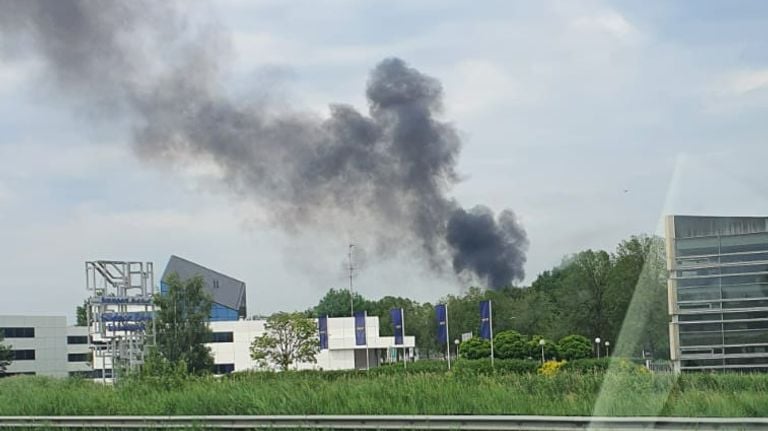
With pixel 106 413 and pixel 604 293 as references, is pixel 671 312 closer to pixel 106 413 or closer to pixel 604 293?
pixel 106 413

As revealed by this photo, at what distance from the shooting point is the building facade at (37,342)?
341ft

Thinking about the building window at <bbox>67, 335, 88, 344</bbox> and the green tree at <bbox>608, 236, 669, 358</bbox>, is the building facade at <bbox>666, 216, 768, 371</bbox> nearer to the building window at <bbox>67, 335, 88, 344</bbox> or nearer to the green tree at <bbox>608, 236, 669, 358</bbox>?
the green tree at <bbox>608, 236, 669, 358</bbox>

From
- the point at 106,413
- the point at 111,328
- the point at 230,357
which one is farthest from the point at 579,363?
the point at 230,357

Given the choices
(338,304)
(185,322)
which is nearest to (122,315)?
(185,322)

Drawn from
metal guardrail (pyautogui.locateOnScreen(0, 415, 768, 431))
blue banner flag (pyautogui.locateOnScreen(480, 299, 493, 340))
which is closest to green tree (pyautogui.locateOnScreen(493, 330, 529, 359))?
blue banner flag (pyautogui.locateOnScreen(480, 299, 493, 340))

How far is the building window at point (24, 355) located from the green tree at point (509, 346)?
55405 millimetres

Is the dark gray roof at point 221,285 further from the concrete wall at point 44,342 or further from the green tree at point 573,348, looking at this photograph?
the green tree at point 573,348

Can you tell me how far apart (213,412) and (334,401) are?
250 centimetres

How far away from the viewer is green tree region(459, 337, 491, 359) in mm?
69438

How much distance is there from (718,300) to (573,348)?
33.2 m

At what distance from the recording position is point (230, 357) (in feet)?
297

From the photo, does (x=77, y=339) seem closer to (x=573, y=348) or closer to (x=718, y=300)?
(x=573, y=348)

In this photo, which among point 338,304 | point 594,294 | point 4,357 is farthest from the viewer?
point 338,304

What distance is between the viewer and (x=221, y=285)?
102 meters
